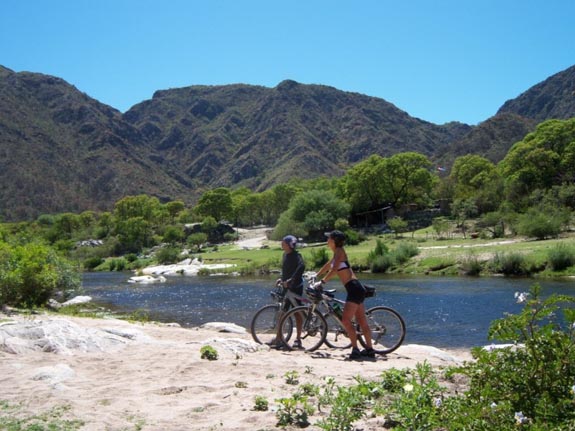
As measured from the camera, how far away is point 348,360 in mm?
9875

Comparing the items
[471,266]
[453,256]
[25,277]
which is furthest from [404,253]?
[25,277]

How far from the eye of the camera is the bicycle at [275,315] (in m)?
11.2

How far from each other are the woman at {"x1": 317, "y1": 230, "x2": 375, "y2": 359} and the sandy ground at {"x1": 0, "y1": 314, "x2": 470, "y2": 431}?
1.36 feet

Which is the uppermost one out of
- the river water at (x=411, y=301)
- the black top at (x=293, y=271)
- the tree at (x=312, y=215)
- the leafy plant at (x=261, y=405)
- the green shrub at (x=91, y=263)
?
the tree at (x=312, y=215)

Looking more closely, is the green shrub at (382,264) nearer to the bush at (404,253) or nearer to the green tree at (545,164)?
the bush at (404,253)

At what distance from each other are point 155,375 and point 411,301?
829 inches

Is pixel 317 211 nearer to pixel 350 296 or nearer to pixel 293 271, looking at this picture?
pixel 293 271

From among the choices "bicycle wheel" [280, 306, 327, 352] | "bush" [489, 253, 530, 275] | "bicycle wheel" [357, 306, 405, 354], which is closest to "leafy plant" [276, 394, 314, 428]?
"bicycle wheel" [280, 306, 327, 352]

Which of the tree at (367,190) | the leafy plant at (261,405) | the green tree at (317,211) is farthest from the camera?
the tree at (367,190)

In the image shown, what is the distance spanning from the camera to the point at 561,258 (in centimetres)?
3544

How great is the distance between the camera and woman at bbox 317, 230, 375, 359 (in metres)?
9.85

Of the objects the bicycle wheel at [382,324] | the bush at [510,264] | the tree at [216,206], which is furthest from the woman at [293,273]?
the tree at [216,206]

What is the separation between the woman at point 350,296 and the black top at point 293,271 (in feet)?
3.88

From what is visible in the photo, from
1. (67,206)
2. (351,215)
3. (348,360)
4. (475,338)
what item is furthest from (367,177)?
(67,206)
